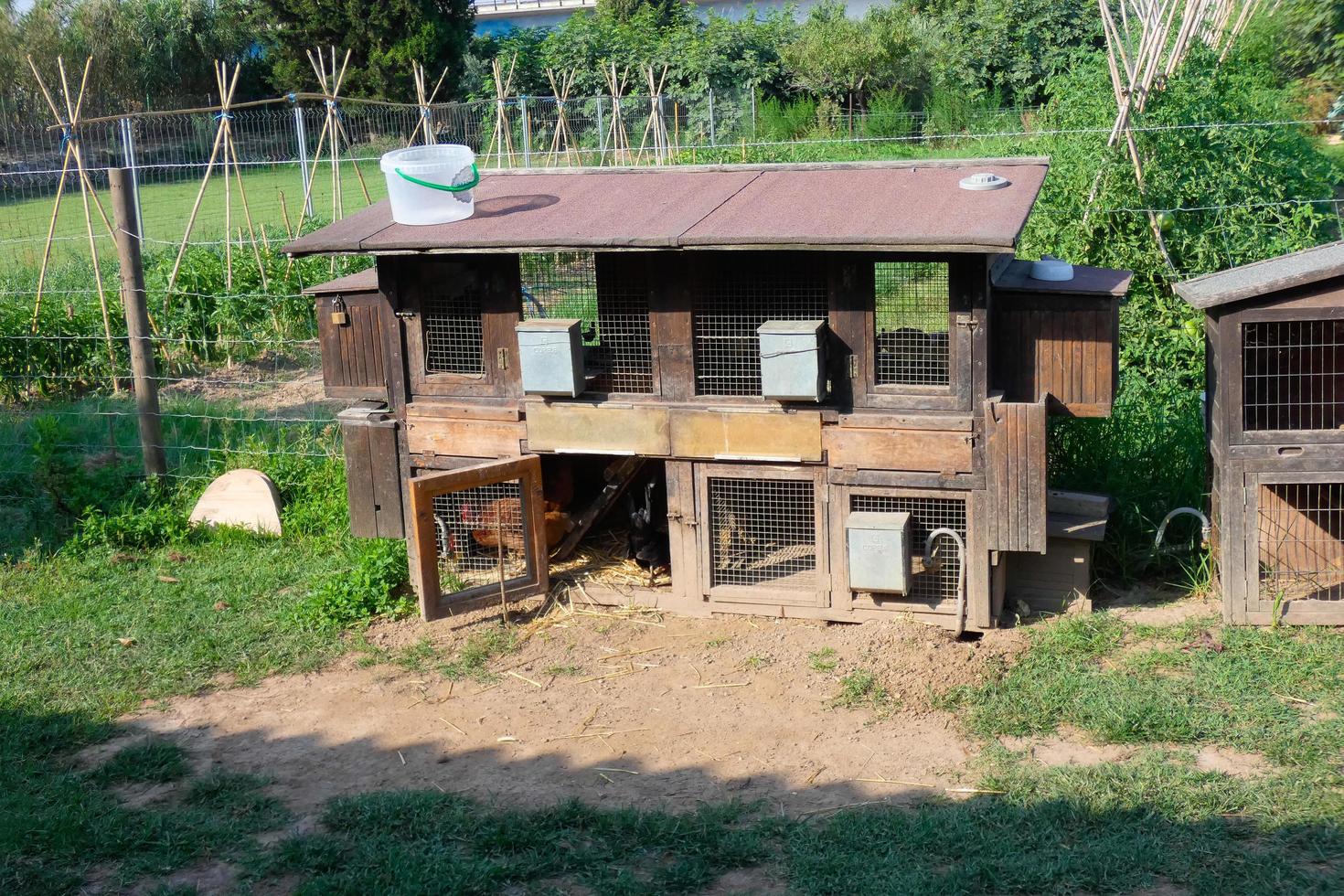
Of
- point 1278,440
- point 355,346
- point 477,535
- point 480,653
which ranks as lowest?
point 480,653

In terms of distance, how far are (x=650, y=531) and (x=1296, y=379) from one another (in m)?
4.12

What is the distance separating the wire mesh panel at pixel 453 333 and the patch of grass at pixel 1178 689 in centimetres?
359

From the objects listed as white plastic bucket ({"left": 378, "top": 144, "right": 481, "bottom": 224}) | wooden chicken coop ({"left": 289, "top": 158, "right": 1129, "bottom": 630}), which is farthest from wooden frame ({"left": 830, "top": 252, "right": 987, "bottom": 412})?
white plastic bucket ({"left": 378, "top": 144, "right": 481, "bottom": 224})

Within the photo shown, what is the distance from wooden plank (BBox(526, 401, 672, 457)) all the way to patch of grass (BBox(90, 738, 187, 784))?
268 cm

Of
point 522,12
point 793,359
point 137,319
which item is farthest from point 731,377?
point 522,12

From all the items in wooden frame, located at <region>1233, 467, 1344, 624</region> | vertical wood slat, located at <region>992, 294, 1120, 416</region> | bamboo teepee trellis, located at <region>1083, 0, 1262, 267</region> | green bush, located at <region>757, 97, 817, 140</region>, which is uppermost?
green bush, located at <region>757, 97, 817, 140</region>

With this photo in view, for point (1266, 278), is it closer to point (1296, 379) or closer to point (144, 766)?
point (1296, 379)

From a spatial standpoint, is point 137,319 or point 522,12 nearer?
point 137,319

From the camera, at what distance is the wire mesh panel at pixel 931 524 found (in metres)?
7.56

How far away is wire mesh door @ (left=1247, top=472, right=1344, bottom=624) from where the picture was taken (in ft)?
23.9

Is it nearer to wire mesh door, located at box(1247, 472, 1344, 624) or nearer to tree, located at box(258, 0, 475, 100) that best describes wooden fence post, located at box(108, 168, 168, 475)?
wire mesh door, located at box(1247, 472, 1344, 624)

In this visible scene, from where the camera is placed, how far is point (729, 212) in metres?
7.52

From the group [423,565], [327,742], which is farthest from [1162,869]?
[423,565]

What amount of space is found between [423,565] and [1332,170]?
11.2 metres
